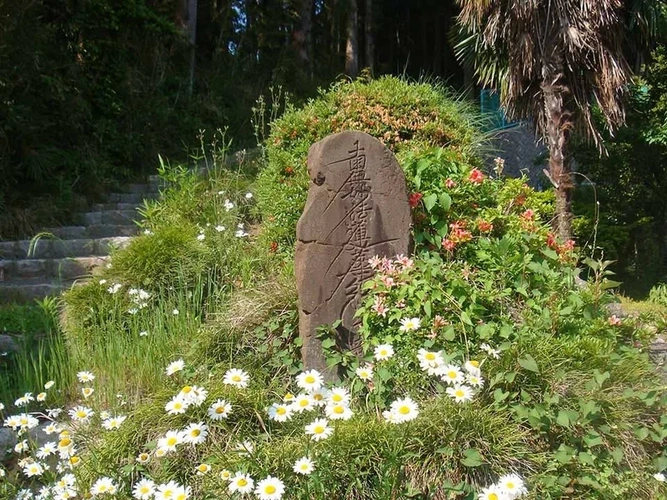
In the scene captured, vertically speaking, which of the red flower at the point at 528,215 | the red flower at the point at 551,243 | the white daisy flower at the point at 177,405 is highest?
the red flower at the point at 528,215

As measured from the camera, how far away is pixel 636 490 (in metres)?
2.24

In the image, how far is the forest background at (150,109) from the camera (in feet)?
22.7

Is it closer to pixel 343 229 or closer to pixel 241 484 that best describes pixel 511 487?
pixel 241 484

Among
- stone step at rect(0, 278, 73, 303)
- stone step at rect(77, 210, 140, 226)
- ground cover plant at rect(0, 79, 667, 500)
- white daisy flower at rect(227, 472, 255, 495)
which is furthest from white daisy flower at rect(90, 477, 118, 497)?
stone step at rect(77, 210, 140, 226)

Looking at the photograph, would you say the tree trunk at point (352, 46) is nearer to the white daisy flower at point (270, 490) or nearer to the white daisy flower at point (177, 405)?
the white daisy flower at point (177, 405)

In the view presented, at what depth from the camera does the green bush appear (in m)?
4.70

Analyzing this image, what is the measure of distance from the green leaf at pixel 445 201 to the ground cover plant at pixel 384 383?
0.04 feet

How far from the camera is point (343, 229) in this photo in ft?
10.0

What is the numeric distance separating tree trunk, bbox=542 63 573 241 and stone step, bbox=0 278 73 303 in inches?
187

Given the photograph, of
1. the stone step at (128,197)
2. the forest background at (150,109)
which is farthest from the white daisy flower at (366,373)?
the stone step at (128,197)

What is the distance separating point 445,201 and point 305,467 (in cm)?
193

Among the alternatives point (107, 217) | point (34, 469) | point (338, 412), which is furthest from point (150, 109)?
point (338, 412)

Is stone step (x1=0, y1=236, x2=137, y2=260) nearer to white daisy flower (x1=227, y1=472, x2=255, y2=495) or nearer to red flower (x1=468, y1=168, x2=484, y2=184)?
red flower (x1=468, y1=168, x2=484, y2=184)

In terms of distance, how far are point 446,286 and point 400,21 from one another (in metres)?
19.7
